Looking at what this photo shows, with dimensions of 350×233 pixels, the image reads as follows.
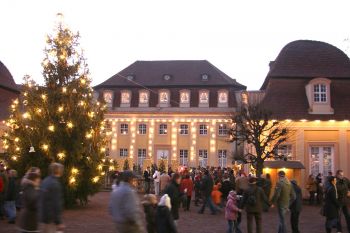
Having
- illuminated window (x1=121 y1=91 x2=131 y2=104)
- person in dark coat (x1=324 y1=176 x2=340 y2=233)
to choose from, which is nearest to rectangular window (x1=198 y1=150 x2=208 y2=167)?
illuminated window (x1=121 y1=91 x2=131 y2=104)

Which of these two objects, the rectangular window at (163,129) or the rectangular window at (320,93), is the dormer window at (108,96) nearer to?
the rectangular window at (163,129)

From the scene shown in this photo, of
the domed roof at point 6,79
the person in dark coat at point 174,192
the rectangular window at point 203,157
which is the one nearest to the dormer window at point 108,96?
the rectangular window at point 203,157

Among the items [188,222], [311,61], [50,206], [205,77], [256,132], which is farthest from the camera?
[205,77]

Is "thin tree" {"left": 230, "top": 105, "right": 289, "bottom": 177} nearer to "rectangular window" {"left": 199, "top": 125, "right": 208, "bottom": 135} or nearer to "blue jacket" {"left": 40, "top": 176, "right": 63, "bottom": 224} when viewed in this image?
"blue jacket" {"left": 40, "top": 176, "right": 63, "bottom": 224}

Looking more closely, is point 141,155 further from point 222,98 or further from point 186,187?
point 186,187

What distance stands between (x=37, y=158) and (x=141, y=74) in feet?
117

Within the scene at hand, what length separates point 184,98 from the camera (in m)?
51.4

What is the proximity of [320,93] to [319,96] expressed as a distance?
19 cm

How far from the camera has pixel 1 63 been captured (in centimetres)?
4184

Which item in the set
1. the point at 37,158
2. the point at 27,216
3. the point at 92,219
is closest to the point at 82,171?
the point at 37,158

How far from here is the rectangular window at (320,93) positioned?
29.9 meters

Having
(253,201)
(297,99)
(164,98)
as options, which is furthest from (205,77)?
(253,201)

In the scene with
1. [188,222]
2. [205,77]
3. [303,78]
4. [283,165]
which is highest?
[205,77]

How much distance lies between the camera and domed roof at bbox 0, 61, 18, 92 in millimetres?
39719
